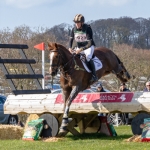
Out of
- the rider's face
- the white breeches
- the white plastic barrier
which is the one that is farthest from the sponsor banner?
the rider's face

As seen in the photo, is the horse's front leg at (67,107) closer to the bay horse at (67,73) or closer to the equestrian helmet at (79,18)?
the bay horse at (67,73)

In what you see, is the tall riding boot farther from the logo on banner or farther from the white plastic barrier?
the logo on banner

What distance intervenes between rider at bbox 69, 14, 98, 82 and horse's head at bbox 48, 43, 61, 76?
0.84 m

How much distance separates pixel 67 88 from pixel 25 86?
1180 centimetres

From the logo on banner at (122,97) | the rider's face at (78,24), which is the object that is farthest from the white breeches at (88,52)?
the logo on banner at (122,97)

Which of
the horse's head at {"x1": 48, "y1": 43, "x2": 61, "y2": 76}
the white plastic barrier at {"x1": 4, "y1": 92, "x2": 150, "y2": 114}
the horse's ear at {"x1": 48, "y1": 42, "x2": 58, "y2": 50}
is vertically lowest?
the white plastic barrier at {"x1": 4, "y1": 92, "x2": 150, "y2": 114}

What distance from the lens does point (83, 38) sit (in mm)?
13312

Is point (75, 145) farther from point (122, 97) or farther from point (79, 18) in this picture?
point (79, 18)

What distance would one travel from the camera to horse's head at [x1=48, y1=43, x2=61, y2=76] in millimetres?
12164

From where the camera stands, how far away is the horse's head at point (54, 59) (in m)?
12.2

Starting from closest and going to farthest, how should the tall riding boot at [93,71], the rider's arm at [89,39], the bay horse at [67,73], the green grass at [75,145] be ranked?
the green grass at [75,145], the bay horse at [67,73], the rider's arm at [89,39], the tall riding boot at [93,71]

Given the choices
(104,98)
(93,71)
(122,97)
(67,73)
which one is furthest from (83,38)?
(122,97)

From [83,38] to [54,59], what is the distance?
1390mm

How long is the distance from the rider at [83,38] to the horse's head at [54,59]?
842mm
